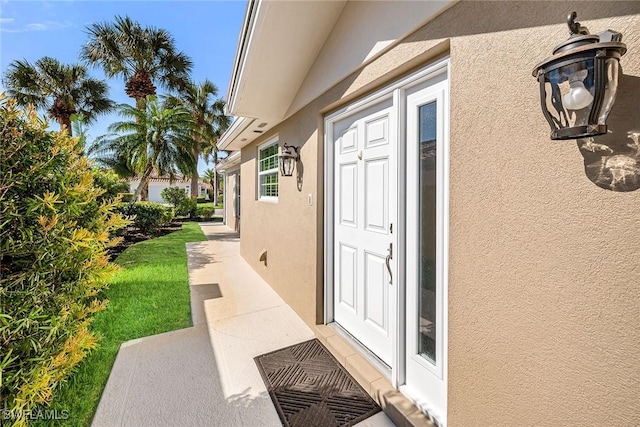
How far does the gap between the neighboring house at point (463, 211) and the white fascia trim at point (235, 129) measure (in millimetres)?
1691

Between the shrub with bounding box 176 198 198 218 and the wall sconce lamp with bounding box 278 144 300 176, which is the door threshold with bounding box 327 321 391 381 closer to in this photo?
the wall sconce lamp with bounding box 278 144 300 176

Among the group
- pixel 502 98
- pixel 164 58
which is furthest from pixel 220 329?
pixel 164 58

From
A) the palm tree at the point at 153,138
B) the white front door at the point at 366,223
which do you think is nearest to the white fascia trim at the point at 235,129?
the white front door at the point at 366,223

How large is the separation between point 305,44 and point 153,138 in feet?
47.2

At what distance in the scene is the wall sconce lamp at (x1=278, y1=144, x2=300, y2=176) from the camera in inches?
190

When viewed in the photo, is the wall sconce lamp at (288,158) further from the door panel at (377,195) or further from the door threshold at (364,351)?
the door threshold at (364,351)

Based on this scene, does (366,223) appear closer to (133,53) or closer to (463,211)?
(463,211)

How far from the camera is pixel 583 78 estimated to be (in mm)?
1314

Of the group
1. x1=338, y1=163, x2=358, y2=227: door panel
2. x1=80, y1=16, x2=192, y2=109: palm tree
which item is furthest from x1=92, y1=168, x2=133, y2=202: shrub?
x1=338, y1=163, x2=358, y2=227: door panel

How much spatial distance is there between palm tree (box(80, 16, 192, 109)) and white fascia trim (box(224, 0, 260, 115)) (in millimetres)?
15210

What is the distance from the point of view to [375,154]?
3283mm

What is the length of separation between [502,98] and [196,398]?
12.1ft

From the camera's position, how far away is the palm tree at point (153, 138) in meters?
15.3

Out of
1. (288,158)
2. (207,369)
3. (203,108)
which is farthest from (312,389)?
(203,108)
